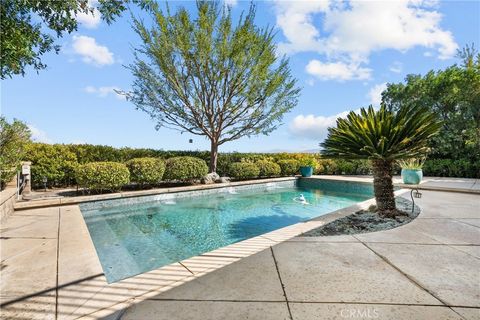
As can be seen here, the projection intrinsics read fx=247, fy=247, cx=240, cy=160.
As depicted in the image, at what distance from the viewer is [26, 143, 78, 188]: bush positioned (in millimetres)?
8000

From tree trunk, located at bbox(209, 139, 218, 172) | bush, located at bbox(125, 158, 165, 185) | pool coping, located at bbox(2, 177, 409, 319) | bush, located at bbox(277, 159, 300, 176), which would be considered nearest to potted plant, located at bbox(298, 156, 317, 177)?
bush, located at bbox(277, 159, 300, 176)

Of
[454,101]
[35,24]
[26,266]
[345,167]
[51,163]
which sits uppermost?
[454,101]

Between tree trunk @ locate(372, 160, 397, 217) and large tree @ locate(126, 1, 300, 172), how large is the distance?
8.60 metres

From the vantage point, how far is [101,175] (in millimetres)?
7527

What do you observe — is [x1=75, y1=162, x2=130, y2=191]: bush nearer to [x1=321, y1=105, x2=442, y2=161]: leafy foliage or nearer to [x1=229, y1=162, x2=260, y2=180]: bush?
[x1=229, y1=162, x2=260, y2=180]: bush

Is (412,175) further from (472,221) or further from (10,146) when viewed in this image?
(10,146)

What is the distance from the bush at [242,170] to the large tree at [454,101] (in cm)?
756

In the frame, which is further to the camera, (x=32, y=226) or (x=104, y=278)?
(x=32, y=226)

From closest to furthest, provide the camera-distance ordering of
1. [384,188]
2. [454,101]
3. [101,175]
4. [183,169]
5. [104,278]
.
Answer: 1. [104,278]
2. [384,188]
3. [101,175]
4. [183,169]
5. [454,101]

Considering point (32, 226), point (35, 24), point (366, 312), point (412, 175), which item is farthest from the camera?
point (412, 175)

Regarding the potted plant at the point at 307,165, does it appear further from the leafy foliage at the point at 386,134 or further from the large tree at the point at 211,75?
the leafy foliage at the point at 386,134

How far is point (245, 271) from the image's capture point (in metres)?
2.51

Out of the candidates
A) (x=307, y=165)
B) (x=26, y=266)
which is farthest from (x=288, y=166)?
(x=26, y=266)

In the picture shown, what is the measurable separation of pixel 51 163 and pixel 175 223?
5485 millimetres
